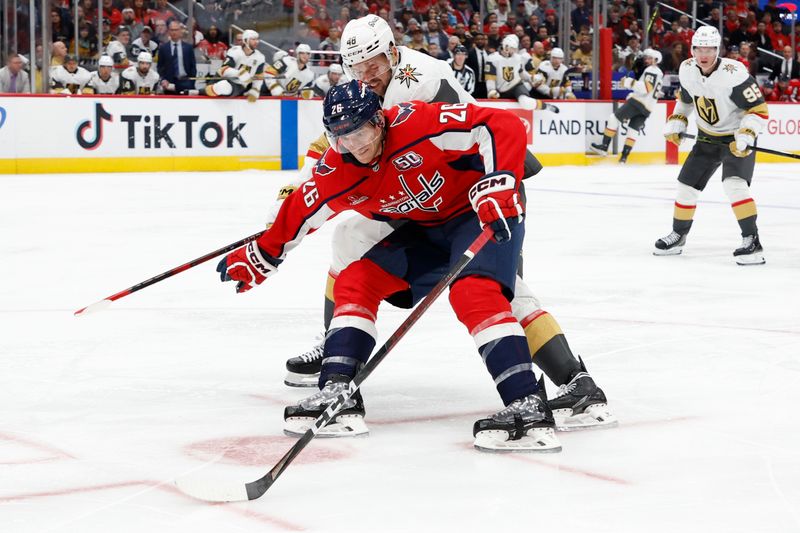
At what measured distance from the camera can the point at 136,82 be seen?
1352cm

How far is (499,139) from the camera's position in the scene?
10.0ft

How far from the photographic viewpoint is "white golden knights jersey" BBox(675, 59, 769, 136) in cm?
725

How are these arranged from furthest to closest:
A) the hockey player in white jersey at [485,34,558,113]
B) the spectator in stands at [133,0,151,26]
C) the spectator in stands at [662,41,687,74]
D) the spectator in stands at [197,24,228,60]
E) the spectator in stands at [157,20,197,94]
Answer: the spectator in stands at [662,41,687,74], the hockey player in white jersey at [485,34,558,113], the spectator in stands at [197,24,228,60], the spectator in stands at [133,0,151,26], the spectator in stands at [157,20,197,94]

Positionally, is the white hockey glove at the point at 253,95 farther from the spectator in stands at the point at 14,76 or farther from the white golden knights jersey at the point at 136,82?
the spectator in stands at the point at 14,76

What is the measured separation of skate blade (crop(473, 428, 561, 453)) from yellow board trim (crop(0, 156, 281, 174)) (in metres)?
10.5

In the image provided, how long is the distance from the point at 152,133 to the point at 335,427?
10567 millimetres

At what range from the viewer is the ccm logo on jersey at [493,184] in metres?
2.94

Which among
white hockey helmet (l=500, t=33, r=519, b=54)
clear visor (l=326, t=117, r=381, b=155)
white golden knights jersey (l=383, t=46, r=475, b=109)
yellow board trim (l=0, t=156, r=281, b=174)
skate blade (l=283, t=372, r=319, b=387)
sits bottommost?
yellow board trim (l=0, t=156, r=281, b=174)

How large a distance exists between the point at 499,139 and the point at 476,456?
766mm

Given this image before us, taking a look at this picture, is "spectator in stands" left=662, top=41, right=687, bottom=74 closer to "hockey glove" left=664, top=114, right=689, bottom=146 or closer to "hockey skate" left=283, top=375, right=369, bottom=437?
"hockey glove" left=664, top=114, right=689, bottom=146

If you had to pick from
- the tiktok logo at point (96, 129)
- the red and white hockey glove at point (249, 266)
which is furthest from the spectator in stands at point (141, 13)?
the red and white hockey glove at point (249, 266)

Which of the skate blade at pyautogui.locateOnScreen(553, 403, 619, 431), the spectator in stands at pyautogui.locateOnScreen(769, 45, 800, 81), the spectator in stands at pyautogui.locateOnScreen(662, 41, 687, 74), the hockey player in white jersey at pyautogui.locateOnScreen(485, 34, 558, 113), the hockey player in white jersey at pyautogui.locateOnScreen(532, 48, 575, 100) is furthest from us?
the spectator in stands at pyautogui.locateOnScreen(769, 45, 800, 81)

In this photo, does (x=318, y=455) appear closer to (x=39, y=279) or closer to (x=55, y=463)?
(x=55, y=463)

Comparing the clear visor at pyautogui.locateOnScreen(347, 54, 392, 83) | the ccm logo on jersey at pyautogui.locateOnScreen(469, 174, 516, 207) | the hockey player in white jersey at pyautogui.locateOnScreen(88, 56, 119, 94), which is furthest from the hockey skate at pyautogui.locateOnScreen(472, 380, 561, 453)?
the hockey player in white jersey at pyautogui.locateOnScreen(88, 56, 119, 94)
